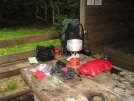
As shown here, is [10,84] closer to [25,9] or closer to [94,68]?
[94,68]

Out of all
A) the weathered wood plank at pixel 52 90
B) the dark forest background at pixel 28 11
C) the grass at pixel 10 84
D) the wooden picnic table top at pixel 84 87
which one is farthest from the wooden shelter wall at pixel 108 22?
the dark forest background at pixel 28 11

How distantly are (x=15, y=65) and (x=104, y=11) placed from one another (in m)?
2.91

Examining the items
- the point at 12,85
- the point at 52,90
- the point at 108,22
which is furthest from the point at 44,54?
the point at 108,22

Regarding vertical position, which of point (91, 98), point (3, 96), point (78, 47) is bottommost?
point (3, 96)

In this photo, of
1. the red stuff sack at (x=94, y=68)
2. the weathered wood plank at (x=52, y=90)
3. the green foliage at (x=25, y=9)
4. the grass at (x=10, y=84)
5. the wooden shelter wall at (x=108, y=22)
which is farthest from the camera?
the green foliage at (x=25, y=9)

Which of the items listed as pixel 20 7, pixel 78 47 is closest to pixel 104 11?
pixel 78 47

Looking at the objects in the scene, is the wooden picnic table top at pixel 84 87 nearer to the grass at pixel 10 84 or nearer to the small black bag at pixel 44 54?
the small black bag at pixel 44 54

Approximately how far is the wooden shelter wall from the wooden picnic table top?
8.30 feet

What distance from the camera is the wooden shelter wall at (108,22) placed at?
430cm

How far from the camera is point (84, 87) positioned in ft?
5.34

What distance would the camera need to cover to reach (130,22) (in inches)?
211

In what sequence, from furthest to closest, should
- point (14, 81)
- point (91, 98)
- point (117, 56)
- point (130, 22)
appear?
point (130, 22)
point (117, 56)
point (14, 81)
point (91, 98)

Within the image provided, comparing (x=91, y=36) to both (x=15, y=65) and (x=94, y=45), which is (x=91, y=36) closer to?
(x=94, y=45)

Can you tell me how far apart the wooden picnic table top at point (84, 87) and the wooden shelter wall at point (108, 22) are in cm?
253
